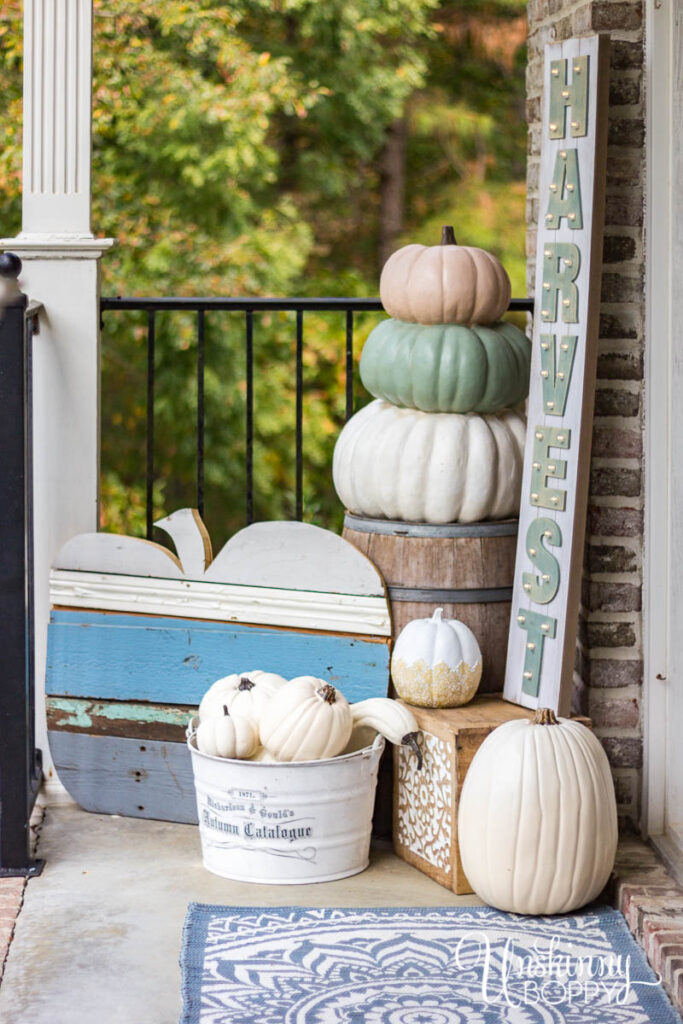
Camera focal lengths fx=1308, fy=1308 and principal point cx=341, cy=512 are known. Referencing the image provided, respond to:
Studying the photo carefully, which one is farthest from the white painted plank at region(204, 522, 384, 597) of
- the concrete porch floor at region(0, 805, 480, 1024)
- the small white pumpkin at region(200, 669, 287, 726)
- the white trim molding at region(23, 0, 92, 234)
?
the white trim molding at region(23, 0, 92, 234)

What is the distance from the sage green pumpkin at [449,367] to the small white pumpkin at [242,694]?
0.69m

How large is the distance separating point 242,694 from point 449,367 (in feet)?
2.73

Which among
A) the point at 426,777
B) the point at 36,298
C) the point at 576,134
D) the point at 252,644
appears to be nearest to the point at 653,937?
the point at 426,777

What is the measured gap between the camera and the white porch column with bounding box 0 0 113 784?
122 inches

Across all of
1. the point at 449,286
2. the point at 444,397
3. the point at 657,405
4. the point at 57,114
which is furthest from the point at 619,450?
the point at 57,114

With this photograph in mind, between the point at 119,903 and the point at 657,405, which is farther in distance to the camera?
the point at 657,405

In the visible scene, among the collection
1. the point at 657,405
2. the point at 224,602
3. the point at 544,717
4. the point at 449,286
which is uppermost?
the point at 449,286

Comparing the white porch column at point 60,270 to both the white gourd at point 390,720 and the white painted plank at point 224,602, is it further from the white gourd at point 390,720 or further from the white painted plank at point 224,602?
the white gourd at point 390,720

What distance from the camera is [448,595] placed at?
2889 mm

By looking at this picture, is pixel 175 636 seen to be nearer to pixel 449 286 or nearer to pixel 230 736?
pixel 230 736

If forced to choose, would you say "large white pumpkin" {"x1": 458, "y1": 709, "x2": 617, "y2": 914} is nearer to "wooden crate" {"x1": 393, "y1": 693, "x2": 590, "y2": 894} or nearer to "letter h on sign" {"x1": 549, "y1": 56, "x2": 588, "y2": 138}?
"wooden crate" {"x1": 393, "y1": 693, "x2": 590, "y2": 894}

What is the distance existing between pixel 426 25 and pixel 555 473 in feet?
22.8

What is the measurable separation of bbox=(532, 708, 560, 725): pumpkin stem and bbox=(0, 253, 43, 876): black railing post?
1.04m

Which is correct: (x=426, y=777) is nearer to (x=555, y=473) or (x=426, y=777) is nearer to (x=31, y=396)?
(x=555, y=473)
